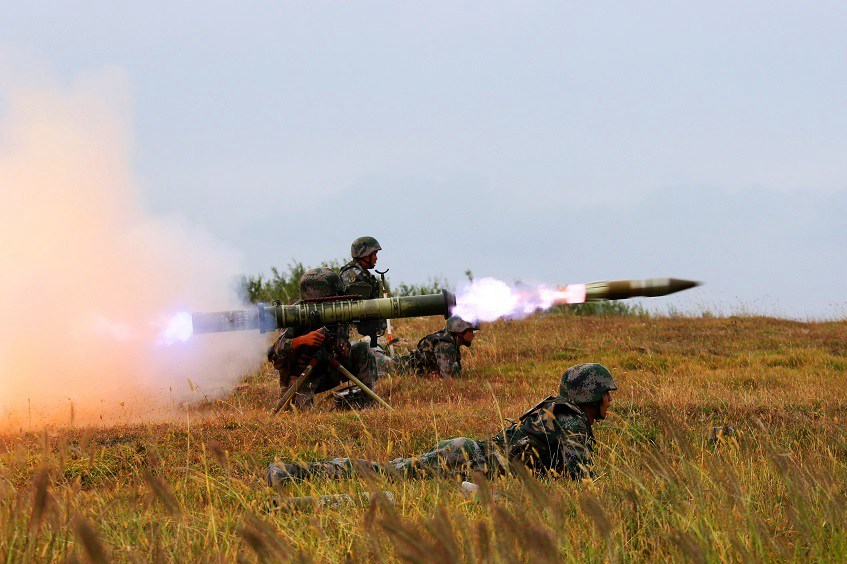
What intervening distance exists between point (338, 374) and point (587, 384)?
476 cm

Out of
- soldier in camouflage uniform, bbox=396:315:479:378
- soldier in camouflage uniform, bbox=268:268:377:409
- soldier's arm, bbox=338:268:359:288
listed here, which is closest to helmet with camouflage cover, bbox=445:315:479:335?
soldier in camouflage uniform, bbox=396:315:479:378

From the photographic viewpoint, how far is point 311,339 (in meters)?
10.1

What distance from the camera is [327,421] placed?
29.1 ft

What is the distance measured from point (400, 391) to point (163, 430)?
13.5 feet

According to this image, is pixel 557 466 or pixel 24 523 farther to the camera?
pixel 557 466

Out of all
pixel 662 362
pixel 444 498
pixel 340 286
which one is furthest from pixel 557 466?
pixel 662 362

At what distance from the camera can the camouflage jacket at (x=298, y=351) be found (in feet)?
34.2

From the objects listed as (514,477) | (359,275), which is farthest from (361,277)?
(514,477)

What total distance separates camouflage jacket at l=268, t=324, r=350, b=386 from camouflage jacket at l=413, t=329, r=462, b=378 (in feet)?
9.67

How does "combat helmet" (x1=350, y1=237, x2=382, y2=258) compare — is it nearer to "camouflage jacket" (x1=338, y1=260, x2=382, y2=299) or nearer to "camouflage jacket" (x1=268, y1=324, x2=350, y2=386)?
"camouflage jacket" (x1=338, y1=260, x2=382, y2=299)

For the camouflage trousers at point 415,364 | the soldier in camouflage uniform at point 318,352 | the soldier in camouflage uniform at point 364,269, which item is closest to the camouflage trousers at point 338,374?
the soldier in camouflage uniform at point 318,352

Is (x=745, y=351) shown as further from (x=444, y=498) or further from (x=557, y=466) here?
(x=444, y=498)

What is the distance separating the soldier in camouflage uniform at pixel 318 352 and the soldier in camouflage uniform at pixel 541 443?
3.62 metres

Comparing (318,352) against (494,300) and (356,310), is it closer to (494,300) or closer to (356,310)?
(356,310)
